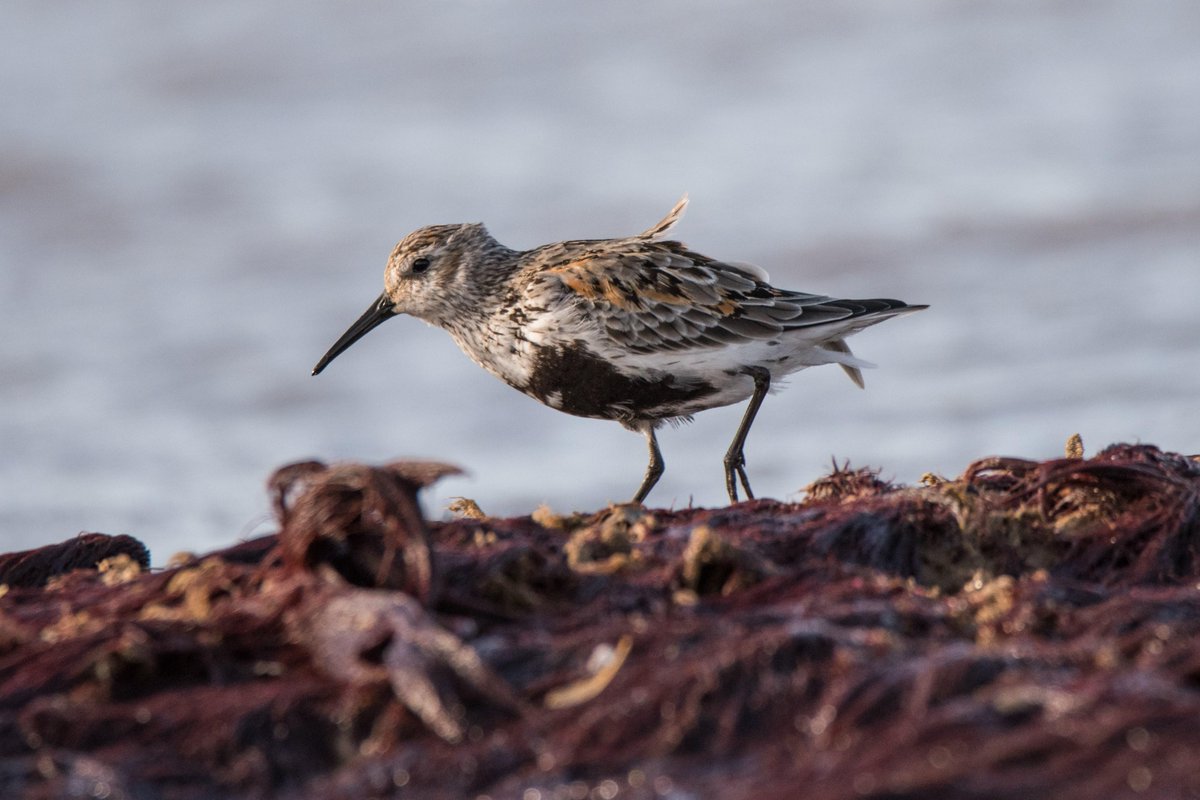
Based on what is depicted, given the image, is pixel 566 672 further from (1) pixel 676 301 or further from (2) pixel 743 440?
(1) pixel 676 301

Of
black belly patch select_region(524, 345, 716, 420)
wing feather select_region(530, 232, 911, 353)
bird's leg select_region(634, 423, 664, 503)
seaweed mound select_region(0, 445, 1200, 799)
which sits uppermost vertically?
wing feather select_region(530, 232, 911, 353)

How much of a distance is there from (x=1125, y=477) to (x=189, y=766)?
2.47 m

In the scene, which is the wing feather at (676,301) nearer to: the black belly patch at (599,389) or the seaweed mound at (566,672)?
the black belly patch at (599,389)

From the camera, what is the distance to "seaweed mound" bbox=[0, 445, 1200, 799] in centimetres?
246

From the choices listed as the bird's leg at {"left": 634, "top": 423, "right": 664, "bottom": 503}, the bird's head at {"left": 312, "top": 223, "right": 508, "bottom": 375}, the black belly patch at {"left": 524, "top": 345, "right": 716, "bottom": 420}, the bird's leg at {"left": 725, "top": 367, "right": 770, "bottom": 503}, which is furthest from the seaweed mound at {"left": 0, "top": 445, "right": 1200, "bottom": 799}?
the bird's head at {"left": 312, "top": 223, "right": 508, "bottom": 375}

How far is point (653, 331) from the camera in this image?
21.5ft

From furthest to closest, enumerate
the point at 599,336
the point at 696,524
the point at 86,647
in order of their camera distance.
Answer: the point at 599,336 → the point at 696,524 → the point at 86,647

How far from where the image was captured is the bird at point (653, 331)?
6.54 m

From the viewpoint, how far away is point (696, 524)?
3898mm

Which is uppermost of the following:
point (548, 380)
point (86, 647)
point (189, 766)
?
point (548, 380)

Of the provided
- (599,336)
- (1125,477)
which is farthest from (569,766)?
(599,336)

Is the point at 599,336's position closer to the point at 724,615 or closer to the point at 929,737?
the point at 724,615

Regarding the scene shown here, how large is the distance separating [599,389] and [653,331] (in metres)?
0.34

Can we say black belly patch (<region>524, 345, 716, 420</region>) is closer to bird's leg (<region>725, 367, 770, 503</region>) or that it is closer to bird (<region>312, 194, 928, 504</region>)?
bird (<region>312, 194, 928, 504</region>)
